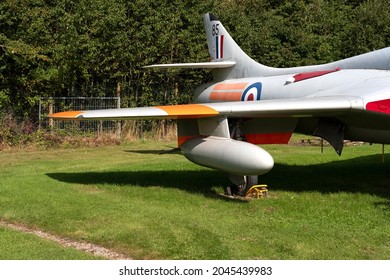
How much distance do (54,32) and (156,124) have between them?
546 centimetres

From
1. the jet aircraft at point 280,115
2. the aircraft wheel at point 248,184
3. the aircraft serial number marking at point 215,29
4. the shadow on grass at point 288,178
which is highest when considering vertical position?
the aircraft serial number marking at point 215,29

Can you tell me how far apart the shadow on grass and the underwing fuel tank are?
0.80 metres

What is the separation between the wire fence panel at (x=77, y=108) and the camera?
16.8 meters

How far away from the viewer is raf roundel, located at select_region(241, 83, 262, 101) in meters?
9.40

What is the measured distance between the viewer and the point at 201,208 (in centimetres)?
720

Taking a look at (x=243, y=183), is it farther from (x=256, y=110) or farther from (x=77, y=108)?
(x=77, y=108)

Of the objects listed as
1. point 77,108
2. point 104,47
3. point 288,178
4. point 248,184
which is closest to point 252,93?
point 288,178

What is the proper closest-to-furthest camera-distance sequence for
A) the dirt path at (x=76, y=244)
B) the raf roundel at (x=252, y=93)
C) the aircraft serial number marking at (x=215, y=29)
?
1. the dirt path at (x=76, y=244)
2. the raf roundel at (x=252, y=93)
3. the aircraft serial number marking at (x=215, y=29)

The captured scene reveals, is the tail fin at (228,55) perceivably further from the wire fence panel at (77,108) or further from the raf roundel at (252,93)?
the wire fence panel at (77,108)

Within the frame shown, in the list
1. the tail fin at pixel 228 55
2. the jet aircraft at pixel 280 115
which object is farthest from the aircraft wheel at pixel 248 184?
the tail fin at pixel 228 55

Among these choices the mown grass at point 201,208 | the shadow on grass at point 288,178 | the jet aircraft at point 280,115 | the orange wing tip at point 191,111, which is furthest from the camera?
the shadow on grass at point 288,178

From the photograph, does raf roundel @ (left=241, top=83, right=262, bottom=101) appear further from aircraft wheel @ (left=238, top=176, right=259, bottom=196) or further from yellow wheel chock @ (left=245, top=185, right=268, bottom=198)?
yellow wheel chock @ (left=245, top=185, right=268, bottom=198)

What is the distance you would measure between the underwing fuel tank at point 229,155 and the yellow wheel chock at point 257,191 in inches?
26.9

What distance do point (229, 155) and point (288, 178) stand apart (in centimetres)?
273
